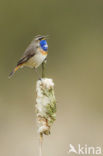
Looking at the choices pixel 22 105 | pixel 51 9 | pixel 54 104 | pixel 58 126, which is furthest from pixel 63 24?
pixel 54 104

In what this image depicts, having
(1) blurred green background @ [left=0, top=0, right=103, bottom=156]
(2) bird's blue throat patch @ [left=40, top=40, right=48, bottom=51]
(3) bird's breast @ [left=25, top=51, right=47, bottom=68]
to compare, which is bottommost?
(3) bird's breast @ [left=25, top=51, right=47, bottom=68]

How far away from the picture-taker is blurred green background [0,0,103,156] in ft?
18.5

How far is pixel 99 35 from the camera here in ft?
28.6

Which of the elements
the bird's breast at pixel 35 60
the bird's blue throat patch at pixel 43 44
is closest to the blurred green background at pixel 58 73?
the bird's breast at pixel 35 60

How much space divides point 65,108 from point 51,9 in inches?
118

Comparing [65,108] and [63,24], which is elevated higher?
[63,24]

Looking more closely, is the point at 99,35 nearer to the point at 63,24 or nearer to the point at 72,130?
the point at 63,24

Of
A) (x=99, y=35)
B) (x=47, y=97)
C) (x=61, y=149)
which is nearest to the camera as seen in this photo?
(x=47, y=97)

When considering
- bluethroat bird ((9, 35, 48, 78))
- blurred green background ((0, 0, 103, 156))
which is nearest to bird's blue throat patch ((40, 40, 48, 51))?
bluethroat bird ((9, 35, 48, 78))

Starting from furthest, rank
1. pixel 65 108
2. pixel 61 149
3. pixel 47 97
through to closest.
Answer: pixel 65 108, pixel 61 149, pixel 47 97

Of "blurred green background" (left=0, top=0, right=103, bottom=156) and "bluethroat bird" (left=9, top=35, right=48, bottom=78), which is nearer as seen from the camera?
"bluethroat bird" (left=9, top=35, right=48, bottom=78)

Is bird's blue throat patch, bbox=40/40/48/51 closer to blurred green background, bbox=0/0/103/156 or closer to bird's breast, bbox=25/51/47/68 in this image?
bird's breast, bbox=25/51/47/68

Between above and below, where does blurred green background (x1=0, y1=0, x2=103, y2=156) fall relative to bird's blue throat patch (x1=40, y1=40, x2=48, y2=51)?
above

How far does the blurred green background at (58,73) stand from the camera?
18.5 feet
